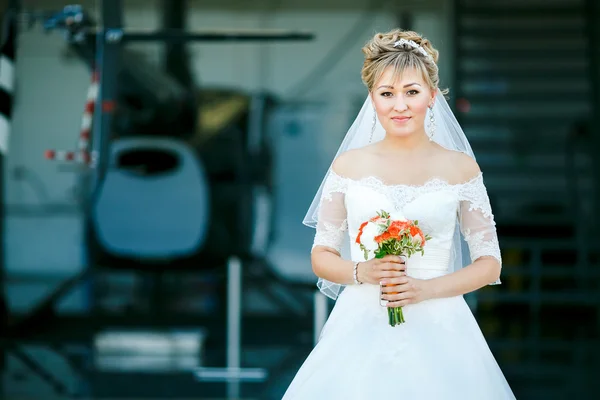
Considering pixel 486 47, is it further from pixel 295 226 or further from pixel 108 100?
pixel 108 100

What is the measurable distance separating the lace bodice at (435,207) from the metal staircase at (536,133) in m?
4.92

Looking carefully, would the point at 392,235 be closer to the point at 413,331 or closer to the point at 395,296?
the point at 395,296

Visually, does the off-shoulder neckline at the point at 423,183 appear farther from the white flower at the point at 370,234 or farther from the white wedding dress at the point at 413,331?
the white flower at the point at 370,234

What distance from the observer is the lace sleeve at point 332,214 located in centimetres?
273

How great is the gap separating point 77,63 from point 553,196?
12.2 feet

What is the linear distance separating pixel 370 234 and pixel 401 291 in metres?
0.16

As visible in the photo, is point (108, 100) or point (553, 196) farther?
point (553, 196)

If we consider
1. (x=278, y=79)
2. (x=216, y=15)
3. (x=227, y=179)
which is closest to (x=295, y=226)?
(x=227, y=179)

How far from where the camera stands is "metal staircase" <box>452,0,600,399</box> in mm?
7617

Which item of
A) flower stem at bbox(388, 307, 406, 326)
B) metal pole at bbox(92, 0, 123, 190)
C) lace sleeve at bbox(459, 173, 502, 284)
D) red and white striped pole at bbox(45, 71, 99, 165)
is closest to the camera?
flower stem at bbox(388, 307, 406, 326)

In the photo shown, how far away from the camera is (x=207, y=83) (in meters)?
7.41

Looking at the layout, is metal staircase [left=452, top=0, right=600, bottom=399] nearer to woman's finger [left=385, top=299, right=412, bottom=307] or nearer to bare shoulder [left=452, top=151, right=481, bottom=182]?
bare shoulder [left=452, top=151, right=481, bottom=182]

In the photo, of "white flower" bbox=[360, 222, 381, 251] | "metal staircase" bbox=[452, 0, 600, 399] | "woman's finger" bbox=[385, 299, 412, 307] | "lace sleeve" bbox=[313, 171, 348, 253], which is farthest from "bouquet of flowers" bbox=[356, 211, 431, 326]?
"metal staircase" bbox=[452, 0, 600, 399]

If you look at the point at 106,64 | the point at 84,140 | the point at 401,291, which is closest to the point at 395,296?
the point at 401,291
